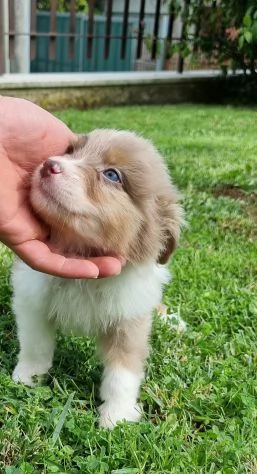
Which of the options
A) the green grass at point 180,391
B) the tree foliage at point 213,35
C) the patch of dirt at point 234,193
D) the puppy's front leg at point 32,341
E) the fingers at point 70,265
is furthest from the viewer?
the tree foliage at point 213,35

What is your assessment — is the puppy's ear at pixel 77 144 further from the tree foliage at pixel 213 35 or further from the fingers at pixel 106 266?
the tree foliage at pixel 213 35

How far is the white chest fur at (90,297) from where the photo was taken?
2.44 meters

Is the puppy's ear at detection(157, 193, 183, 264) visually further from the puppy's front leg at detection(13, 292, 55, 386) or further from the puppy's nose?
the puppy's front leg at detection(13, 292, 55, 386)

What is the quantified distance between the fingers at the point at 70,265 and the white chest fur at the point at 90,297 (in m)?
0.19

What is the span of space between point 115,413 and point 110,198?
828 mm

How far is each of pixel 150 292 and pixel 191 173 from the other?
11.3 ft

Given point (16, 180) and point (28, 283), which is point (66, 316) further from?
point (16, 180)

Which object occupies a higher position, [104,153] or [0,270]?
[104,153]

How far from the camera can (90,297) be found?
2.45m

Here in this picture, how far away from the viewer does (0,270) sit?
3.50m

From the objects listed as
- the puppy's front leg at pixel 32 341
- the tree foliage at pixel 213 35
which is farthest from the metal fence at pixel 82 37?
the puppy's front leg at pixel 32 341

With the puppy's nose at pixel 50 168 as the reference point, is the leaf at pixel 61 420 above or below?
below

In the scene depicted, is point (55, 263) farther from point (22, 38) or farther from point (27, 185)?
point (22, 38)

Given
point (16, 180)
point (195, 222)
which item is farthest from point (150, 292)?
point (195, 222)
